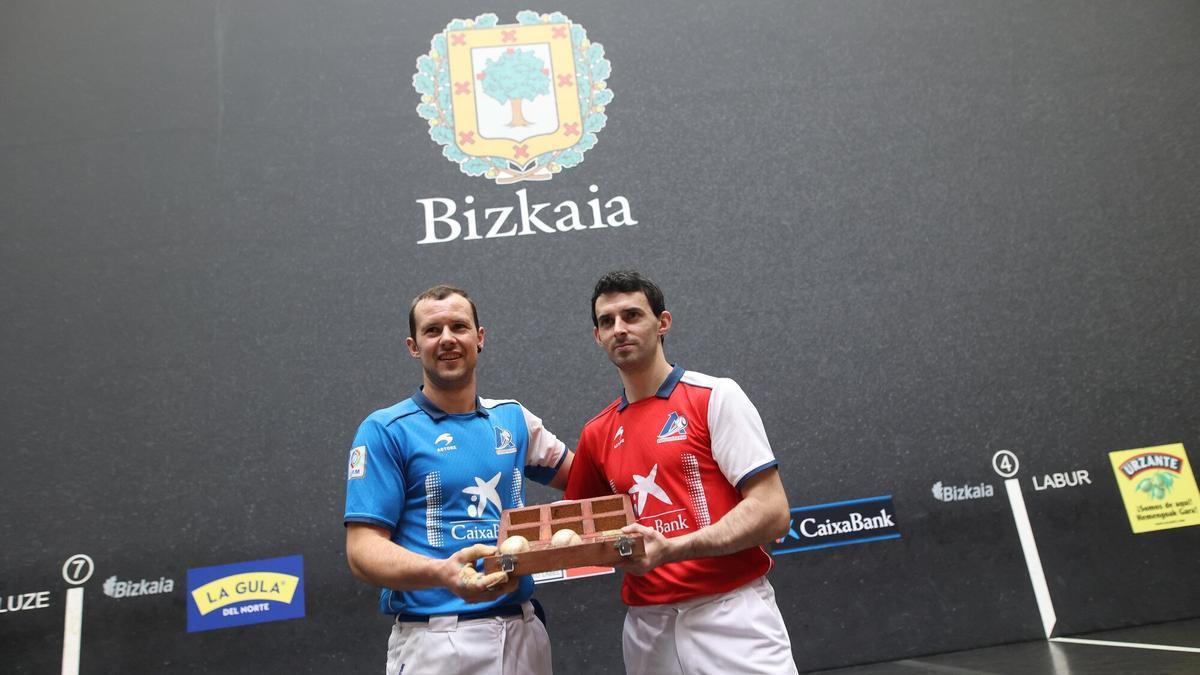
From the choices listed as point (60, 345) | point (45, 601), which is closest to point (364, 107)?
point (60, 345)

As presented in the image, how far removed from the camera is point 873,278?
2906 millimetres

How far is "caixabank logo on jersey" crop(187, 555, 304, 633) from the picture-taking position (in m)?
2.45

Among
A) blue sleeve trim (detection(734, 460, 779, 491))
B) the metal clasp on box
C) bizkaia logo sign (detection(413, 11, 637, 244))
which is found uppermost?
bizkaia logo sign (detection(413, 11, 637, 244))

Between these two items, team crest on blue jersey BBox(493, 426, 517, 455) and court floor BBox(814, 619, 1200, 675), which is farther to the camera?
court floor BBox(814, 619, 1200, 675)

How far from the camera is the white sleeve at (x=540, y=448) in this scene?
1625mm

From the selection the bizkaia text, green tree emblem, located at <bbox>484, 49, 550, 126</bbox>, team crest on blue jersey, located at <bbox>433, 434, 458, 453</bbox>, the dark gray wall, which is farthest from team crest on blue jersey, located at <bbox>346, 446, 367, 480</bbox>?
green tree emblem, located at <bbox>484, 49, 550, 126</bbox>

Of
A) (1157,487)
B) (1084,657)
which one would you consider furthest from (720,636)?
(1157,487)

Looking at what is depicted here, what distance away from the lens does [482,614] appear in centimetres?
129

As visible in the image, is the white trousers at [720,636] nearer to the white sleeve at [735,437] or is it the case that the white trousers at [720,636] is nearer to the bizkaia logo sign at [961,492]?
the white sleeve at [735,437]

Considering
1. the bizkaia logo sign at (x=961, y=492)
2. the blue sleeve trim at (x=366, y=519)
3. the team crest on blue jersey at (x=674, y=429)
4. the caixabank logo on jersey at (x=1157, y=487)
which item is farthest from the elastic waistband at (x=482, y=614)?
the caixabank logo on jersey at (x=1157, y=487)

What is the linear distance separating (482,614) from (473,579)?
0.94 ft

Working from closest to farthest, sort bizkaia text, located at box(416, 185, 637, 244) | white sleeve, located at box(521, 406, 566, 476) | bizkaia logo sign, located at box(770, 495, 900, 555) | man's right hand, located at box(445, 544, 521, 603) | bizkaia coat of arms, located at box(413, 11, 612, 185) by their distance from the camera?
man's right hand, located at box(445, 544, 521, 603)
white sleeve, located at box(521, 406, 566, 476)
bizkaia logo sign, located at box(770, 495, 900, 555)
bizkaia text, located at box(416, 185, 637, 244)
bizkaia coat of arms, located at box(413, 11, 612, 185)

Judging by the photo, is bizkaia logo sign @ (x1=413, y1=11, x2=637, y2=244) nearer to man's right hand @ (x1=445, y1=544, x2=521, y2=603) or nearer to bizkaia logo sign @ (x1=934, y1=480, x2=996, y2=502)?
bizkaia logo sign @ (x1=934, y1=480, x2=996, y2=502)

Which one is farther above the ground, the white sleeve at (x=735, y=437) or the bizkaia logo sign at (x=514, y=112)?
the bizkaia logo sign at (x=514, y=112)
